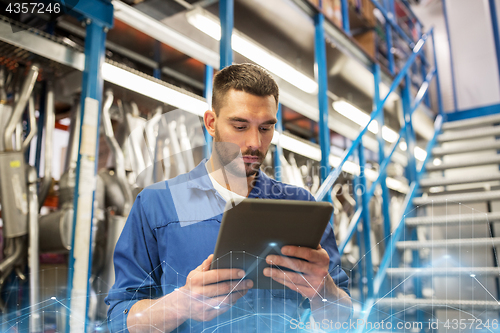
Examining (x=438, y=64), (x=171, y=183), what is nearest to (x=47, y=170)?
(x=171, y=183)

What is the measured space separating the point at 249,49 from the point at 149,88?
0.56m

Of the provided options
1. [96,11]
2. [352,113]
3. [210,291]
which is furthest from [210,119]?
[352,113]

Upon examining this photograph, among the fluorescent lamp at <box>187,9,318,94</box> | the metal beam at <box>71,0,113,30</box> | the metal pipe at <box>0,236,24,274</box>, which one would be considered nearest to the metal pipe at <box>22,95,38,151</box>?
the metal pipe at <box>0,236,24,274</box>

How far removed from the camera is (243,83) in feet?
3.17

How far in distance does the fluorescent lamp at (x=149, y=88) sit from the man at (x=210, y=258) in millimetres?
392

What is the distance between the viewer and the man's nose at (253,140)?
927 mm

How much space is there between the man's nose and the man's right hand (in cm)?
30

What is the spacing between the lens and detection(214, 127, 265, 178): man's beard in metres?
0.93

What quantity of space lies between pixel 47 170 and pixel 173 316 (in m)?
1.73

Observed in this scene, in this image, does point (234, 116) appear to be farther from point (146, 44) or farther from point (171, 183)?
point (146, 44)

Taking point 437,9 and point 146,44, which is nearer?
point 146,44

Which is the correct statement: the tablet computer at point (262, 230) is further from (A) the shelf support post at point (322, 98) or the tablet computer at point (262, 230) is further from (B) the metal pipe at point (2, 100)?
(B) the metal pipe at point (2, 100)

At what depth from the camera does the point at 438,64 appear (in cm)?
473

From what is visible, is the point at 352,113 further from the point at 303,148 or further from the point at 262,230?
the point at 262,230
